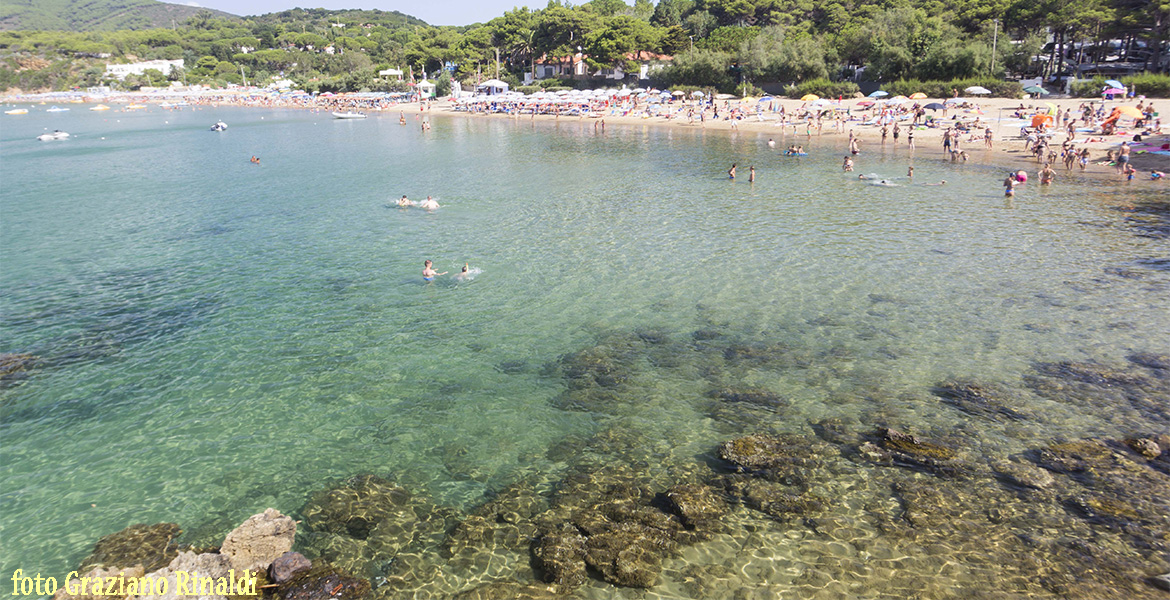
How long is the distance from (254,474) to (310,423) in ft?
5.30

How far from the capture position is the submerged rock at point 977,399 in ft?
39.6

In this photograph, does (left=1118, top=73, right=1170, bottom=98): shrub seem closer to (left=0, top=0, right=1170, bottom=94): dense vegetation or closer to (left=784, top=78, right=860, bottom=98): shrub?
(left=0, top=0, right=1170, bottom=94): dense vegetation

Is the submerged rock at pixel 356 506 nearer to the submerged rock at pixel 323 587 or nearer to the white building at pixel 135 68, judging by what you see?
the submerged rock at pixel 323 587

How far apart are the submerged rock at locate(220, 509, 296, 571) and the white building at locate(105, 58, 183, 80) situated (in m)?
195

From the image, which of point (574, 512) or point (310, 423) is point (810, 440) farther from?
point (310, 423)

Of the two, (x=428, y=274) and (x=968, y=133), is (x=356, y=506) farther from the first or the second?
(x=968, y=133)

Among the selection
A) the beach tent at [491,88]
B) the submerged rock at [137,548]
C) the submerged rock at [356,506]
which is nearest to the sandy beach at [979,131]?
the beach tent at [491,88]

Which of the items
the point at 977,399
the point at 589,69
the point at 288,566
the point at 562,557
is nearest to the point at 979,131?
the point at 977,399

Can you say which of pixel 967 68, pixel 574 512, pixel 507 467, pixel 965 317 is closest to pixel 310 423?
pixel 507 467

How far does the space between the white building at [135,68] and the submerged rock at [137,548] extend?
193 m

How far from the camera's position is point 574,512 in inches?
385

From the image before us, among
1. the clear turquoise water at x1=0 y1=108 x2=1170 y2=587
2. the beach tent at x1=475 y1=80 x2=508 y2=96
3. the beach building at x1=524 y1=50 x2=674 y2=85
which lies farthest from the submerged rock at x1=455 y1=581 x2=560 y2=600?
the beach tent at x1=475 y1=80 x2=508 y2=96

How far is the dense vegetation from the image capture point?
58.4 metres

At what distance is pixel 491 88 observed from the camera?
102 metres
